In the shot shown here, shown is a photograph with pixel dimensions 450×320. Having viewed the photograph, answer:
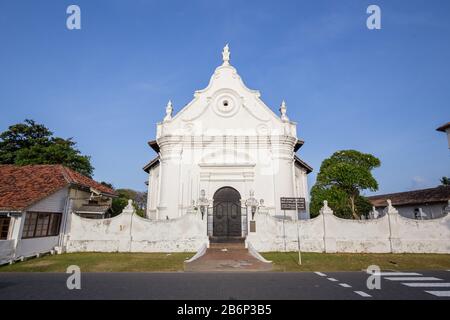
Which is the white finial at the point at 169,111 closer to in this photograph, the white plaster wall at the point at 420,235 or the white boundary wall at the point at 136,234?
the white boundary wall at the point at 136,234

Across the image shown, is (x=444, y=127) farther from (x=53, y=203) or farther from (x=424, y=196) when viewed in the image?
(x=53, y=203)

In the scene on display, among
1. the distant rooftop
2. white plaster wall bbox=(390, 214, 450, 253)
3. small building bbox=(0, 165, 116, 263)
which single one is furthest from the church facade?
the distant rooftop

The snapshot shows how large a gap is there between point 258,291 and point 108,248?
11.6m

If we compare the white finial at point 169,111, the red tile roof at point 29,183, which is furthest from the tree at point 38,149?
the white finial at point 169,111

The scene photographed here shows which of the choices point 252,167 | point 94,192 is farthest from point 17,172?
point 252,167

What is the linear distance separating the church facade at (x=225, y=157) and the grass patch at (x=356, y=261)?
13.5ft

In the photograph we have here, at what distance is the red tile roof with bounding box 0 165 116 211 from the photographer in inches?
531

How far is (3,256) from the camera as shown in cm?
1245

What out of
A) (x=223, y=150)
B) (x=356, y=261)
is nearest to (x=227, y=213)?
(x=223, y=150)

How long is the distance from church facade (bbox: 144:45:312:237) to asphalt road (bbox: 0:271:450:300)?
769 cm

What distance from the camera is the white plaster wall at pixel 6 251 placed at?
488 inches

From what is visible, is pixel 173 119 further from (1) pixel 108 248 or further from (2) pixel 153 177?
(1) pixel 108 248

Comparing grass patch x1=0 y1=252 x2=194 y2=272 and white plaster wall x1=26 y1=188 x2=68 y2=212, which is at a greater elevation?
white plaster wall x1=26 y1=188 x2=68 y2=212

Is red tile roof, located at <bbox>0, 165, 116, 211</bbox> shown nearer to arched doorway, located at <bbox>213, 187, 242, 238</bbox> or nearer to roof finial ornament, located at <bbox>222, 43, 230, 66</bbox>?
arched doorway, located at <bbox>213, 187, 242, 238</bbox>
